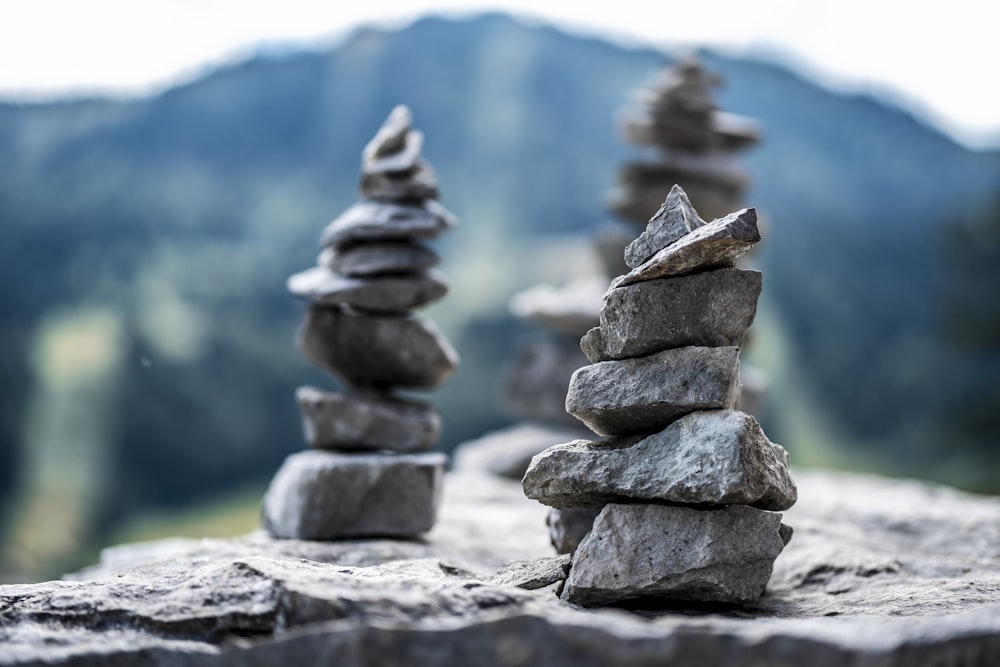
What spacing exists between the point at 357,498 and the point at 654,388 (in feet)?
6.57

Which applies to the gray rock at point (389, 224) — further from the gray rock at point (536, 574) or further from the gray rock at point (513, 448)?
the gray rock at point (513, 448)

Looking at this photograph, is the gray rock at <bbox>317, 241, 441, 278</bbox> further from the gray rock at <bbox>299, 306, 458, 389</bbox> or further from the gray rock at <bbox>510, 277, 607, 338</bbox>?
the gray rock at <bbox>510, 277, 607, 338</bbox>

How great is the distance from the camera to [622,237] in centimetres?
841

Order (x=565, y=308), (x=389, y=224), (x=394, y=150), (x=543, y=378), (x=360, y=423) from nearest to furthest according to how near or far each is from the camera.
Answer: (x=389, y=224) → (x=360, y=423) → (x=394, y=150) → (x=565, y=308) → (x=543, y=378)

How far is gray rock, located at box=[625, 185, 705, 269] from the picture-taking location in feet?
12.9

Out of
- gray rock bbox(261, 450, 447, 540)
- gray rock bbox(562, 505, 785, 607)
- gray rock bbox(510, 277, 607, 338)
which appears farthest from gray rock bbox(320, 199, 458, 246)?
gray rock bbox(510, 277, 607, 338)

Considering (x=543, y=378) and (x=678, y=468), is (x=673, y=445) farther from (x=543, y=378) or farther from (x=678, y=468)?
(x=543, y=378)

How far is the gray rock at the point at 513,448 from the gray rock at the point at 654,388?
370cm

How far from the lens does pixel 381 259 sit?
17.6 feet

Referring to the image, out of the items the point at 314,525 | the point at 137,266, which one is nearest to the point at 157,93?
the point at 137,266

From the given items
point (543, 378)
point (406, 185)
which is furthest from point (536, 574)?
point (543, 378)

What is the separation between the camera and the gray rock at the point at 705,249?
3621 mm

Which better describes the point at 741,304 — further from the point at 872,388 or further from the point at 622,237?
the point at 872,388

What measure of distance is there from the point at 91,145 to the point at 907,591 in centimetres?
1032
